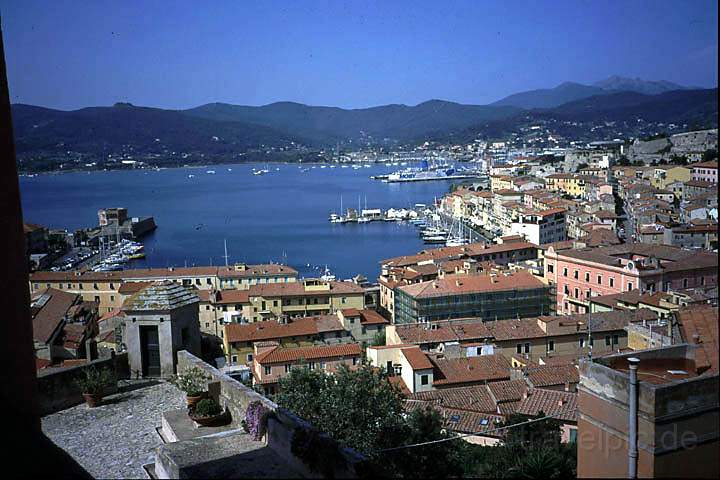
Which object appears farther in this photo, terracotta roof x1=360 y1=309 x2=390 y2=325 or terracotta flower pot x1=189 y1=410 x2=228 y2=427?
terracotta roof x1=360 y1=309 x2=390 y2=325

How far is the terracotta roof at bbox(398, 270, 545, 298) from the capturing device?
22125mm

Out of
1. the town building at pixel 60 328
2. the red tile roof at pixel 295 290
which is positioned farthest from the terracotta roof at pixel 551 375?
the red tile roof at pixel 295 290

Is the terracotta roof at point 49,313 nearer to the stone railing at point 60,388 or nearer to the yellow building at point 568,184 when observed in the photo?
the stone railing at point 60,388

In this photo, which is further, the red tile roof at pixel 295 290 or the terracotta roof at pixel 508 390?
the red tile roof at pixel 295 290

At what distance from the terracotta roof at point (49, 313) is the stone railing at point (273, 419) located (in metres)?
8.97

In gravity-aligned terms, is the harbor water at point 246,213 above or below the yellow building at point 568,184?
below

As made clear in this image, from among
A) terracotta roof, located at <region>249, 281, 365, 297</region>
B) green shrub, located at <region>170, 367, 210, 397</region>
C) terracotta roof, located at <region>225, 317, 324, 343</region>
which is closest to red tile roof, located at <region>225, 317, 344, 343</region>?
terracotta roof, located at <region>225, 317, 324, 343</region>

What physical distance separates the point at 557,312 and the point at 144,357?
776 inches

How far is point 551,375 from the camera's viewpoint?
1190cm

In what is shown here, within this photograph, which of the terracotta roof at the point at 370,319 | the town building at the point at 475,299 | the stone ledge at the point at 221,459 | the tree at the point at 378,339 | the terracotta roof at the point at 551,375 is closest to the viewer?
the stone ledge at the point at 221,459

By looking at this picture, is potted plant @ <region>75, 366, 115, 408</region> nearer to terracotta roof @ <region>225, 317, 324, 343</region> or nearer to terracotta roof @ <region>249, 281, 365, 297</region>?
terracotta roof @ <region>225, 317, 324, 343</region>

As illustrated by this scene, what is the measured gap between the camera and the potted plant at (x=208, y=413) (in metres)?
3.84

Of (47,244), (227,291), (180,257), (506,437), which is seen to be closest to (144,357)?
(506,437)

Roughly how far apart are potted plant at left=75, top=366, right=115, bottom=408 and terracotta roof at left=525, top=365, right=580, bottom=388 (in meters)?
8.42
